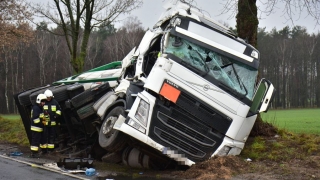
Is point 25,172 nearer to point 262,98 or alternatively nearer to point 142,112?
point 142,112

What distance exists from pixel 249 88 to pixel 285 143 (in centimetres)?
206

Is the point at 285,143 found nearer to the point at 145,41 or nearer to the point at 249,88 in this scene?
the point at 249,88

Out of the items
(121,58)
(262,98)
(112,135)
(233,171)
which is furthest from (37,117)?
(121,58)

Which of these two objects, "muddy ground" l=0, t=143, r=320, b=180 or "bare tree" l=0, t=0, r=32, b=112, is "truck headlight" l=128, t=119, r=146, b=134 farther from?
"bare tree" l=0, t=0, r=32, b=112

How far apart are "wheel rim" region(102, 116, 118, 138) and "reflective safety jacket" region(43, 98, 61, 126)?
1.96m

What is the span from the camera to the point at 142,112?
255 inches

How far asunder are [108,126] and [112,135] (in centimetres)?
35

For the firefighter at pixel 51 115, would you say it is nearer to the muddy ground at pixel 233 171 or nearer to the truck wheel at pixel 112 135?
the truck wheel at pixel 112 135

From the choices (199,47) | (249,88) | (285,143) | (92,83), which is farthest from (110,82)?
(285,143)

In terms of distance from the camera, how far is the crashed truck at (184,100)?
6453 mm

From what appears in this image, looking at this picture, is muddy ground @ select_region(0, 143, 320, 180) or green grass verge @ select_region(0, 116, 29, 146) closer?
muddy ground @ select_region(0, 143, 320, 180)

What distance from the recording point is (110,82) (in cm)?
877

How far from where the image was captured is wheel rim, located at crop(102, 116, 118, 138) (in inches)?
287

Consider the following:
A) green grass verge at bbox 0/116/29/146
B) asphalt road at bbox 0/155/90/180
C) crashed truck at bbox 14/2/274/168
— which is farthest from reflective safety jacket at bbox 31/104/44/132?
green grass verge at bbox 0/116/29/146
